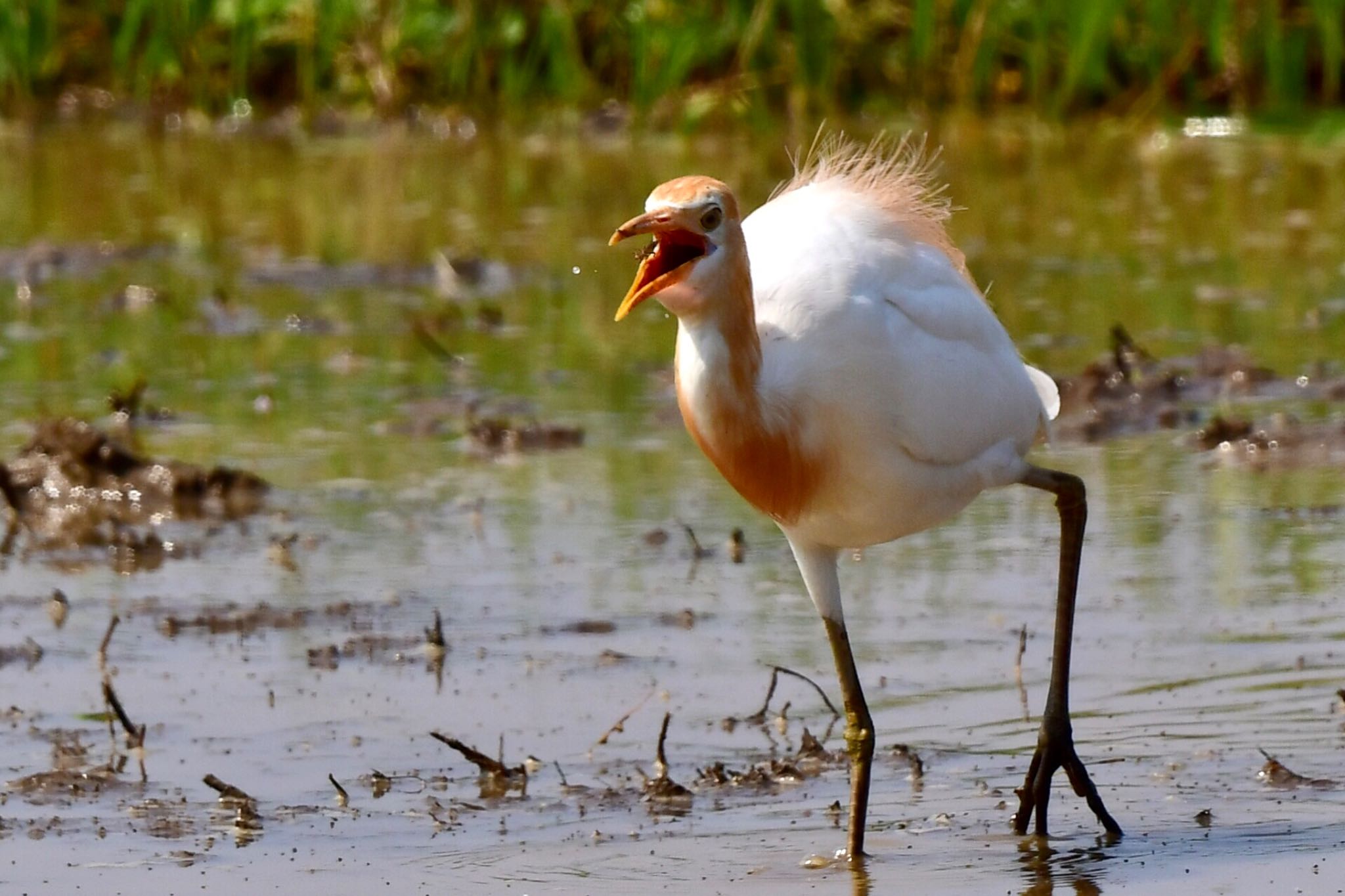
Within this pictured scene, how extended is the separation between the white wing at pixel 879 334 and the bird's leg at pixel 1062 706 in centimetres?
14

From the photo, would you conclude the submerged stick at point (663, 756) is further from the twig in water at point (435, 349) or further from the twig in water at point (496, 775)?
the twig in water at point (435, 349)

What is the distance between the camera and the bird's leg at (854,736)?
4492 millimetres

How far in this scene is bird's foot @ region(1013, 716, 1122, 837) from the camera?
4.55 metres

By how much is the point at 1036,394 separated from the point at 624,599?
1.48 metres

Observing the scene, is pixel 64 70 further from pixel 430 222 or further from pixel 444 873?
pixel 444 873

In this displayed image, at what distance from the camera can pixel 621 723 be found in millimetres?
4965

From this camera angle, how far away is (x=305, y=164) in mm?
15078

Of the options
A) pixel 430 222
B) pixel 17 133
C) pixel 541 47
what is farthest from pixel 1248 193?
pixel 17 133

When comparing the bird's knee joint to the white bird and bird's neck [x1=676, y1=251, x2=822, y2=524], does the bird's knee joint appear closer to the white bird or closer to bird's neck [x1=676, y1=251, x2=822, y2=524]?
the white bird

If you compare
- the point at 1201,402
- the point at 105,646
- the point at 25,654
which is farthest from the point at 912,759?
the point at 1201,402

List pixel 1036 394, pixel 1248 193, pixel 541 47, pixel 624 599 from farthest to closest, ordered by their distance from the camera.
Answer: pixel 541 47, pixel 1248 193, pixel 624 599, pixel 1036 394

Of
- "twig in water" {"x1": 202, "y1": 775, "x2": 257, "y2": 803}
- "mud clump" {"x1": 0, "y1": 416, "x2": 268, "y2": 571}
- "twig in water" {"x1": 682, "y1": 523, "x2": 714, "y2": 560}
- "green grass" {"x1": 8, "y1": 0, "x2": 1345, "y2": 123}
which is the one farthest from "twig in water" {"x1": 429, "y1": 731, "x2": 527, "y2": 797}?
"green grass" {"x1": 8, "y1": 0, "x2": 1345, "y2": 123}

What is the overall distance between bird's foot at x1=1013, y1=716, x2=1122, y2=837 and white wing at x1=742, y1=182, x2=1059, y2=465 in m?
0.56

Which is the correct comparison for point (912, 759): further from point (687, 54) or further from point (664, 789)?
point (687, 54)
